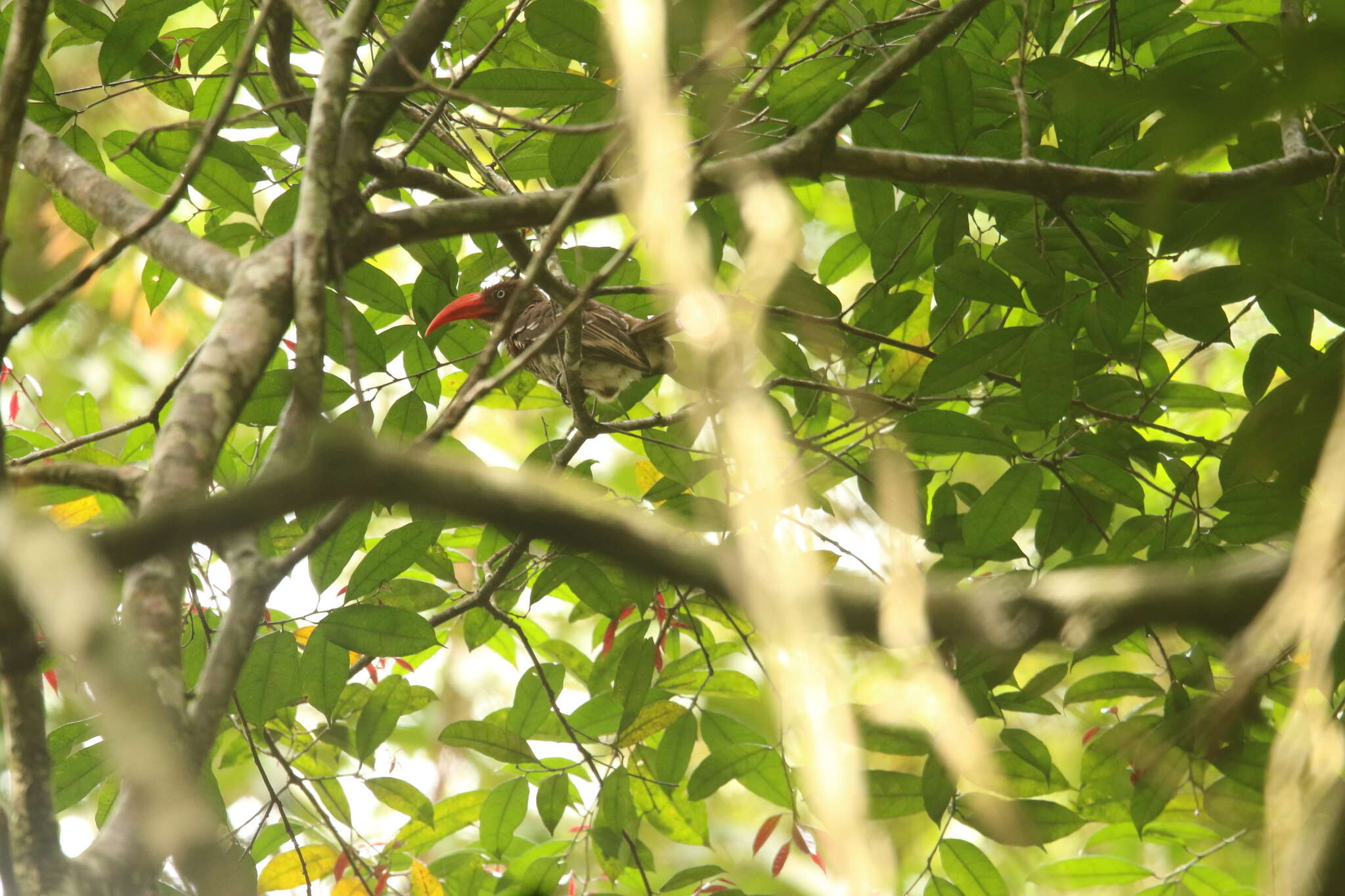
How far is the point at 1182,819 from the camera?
2650 millimetres

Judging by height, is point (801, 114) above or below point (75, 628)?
above

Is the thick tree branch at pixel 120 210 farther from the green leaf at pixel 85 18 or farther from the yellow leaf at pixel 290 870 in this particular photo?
the yellow leaf at pixel 290 870

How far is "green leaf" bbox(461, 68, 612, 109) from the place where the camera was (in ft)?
6.42

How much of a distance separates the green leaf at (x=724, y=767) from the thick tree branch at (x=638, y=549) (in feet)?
6.11

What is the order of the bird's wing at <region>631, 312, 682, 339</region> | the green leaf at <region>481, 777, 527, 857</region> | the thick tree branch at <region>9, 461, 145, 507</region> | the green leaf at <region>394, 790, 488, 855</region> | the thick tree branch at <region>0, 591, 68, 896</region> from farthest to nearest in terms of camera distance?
the bird's wing at <region>631, 312, 682, 339</region>, the green leaf at <region>394, 790, 488, 855</region>, the green leaf at <region>481, 777, 527, 857</region>, the thick tree branch at <region>9, 461, 145, 507</region>, the thick tree branch at <region>0, 591, 68, 896</region>

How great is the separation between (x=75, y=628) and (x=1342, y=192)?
2165 mm

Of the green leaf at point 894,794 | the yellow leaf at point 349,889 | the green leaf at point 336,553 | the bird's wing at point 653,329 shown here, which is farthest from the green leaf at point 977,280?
the yellow leaf at point 349,889

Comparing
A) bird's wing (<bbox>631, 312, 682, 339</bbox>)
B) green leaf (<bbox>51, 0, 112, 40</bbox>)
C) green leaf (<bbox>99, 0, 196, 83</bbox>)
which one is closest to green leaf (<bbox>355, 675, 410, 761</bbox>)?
green leaf (<bbox>99, 0, 196, 83</bbox>)

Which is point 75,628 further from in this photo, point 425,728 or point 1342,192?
point 425,728

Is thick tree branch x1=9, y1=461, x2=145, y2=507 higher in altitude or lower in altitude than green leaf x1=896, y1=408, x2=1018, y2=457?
lower

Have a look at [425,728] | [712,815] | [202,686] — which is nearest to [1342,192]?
[202,686]

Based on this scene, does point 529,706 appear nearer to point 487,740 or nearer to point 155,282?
point 487,740

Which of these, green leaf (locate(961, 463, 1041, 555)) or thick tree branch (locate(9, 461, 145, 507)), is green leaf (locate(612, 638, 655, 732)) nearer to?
green leaf (locate(961, 463, 1041, 555))

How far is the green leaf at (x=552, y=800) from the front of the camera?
8.42 feet
